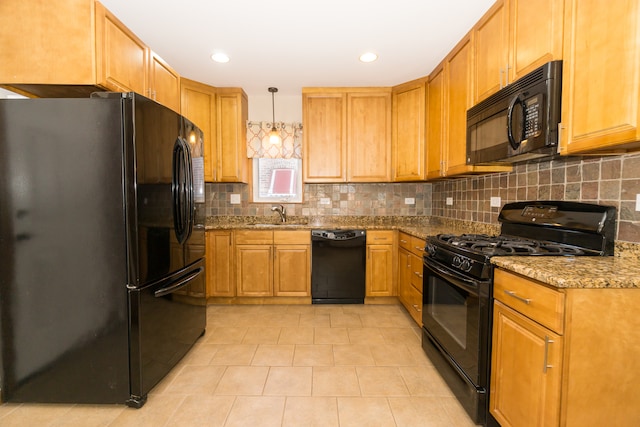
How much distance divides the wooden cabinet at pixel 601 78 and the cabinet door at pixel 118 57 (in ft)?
8.02

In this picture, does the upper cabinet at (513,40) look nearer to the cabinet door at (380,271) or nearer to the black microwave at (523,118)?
the black microwave at (523,118)

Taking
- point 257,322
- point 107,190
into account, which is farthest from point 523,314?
point 257,322

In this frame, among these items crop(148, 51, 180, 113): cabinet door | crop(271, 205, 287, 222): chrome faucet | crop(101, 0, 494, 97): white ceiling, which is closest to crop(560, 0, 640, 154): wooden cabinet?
crop(101, 0, 494, 97): white ceiling

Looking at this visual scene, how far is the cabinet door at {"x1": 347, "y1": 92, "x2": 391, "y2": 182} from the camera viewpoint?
3.55 m

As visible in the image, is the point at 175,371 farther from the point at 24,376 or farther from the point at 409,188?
the point at 409,188

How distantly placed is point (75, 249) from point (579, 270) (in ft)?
7.94

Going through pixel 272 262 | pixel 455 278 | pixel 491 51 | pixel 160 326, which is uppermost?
pixel 491 51

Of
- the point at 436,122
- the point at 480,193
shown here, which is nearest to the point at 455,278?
the point at 480,193

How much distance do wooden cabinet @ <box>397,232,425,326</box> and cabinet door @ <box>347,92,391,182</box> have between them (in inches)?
33.0

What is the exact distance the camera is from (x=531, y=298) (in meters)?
1.25

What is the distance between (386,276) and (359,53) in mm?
2284

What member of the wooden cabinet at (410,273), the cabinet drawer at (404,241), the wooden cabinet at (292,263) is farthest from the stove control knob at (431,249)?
the wooden cabinet at (292,263)

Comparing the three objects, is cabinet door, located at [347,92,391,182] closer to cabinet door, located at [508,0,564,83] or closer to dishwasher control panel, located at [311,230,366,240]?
dishwasher control panel, located at [311,230,366,240]

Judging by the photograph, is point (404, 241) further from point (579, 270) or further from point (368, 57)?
point (579, 270)
